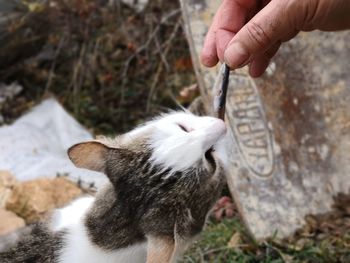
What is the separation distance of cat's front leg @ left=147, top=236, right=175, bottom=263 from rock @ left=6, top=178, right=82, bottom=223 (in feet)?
5.85

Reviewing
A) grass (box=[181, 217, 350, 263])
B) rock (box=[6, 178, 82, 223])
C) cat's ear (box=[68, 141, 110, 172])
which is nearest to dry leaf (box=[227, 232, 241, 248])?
grass (box=[181, 217, 350, 263])

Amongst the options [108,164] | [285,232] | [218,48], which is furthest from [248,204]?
[108,164]

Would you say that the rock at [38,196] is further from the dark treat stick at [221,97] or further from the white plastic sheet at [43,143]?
the dark treat stick at [221,97]

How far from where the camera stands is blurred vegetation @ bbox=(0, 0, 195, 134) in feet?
19.0

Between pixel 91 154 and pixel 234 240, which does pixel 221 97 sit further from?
pixel 234 240

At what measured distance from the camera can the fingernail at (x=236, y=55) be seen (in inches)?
98.5

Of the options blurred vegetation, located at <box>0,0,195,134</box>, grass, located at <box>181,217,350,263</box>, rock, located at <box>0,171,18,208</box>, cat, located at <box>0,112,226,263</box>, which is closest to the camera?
cat, located at <box>0,112,226,263</box>

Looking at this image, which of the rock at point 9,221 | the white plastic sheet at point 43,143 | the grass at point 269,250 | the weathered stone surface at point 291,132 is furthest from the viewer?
the white plastic sheet at point 43,143

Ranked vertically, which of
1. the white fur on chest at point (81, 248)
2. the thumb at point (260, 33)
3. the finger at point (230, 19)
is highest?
the thumb at point (260, 33)

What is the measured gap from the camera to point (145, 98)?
597cm

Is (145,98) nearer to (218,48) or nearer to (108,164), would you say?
(218,48)

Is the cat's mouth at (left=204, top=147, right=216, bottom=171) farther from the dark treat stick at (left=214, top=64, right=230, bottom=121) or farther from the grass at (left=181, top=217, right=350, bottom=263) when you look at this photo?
the grass at (left=181, top=217, right=350, bottom=263)

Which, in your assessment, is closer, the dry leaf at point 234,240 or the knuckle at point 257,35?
the knuckle at point 257,35

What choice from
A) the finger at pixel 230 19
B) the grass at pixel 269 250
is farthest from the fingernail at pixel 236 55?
the grass at pixel 269 250
